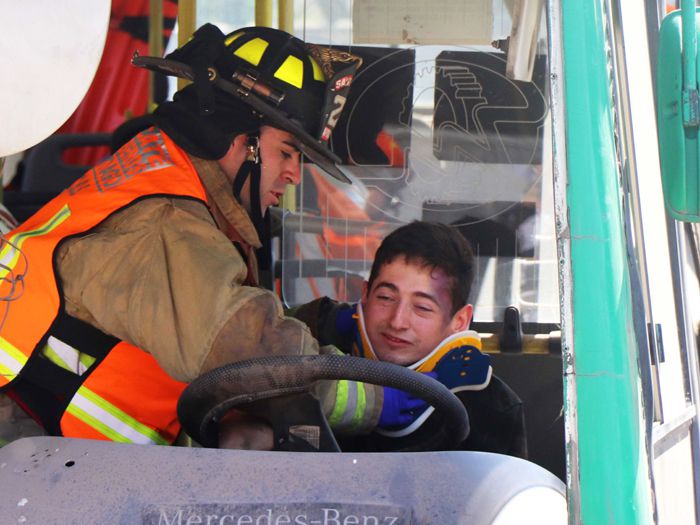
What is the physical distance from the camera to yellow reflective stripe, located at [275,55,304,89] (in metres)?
2.56

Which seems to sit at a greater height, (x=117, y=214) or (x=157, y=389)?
(x=117, y=214)

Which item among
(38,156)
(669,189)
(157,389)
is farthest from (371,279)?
(38,156)

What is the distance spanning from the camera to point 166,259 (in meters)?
2.15

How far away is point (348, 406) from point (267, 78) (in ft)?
2.81

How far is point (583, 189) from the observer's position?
4.50 feet

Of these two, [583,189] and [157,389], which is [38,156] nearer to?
[157,389]

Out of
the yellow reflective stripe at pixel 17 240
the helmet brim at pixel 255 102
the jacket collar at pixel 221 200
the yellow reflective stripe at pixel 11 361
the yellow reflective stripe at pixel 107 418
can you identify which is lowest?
the yellow reflective stripe at pixel 107 418

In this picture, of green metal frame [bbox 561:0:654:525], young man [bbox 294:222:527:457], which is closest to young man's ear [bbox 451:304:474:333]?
young man [bbox 294:222:527:457]

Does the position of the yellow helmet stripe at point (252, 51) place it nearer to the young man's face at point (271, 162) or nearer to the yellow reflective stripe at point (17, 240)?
the young man's face at point (271, 162)

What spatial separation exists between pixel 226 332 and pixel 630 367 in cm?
88

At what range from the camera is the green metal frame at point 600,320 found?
Result: 1.30 m

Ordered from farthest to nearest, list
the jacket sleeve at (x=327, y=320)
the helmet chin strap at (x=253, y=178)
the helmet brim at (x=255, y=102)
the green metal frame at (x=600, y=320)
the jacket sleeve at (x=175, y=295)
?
the jacket sleeve at (x=327, y=320) → the helmet chin strap at (x=253, y=178) → the helmet brim at (x=255, y=102) → the jacket sleeve at (x=175, y=295) → the green metal frame at (x=600, y=320)

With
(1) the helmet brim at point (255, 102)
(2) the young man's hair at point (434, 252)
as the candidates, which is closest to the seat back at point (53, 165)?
(1) the helmet brim at point (255, 102)

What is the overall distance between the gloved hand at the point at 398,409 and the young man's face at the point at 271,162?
0.69m
